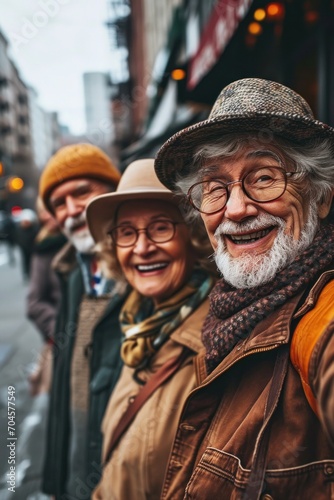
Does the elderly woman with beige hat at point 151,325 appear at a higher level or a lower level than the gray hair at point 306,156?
lower

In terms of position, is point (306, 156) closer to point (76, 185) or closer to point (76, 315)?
point (76, 185)

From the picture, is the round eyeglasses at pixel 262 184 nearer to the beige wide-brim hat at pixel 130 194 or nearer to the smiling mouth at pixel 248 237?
the smiling mouth at pixel 248 237

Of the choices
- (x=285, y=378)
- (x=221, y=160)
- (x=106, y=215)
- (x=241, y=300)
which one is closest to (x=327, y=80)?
(x=106, y=215)

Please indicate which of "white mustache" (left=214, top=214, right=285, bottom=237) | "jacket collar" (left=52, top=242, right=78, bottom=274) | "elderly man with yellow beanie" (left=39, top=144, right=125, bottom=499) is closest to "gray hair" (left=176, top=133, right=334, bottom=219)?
"white mustache" (left=214, top=214, right=285, bottom=237)

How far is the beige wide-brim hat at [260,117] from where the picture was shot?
1.21 m

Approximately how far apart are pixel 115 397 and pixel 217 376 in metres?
0.97

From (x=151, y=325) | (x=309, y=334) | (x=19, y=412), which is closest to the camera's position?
(x=309, y=334)

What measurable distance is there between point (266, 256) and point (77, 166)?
1790 mm

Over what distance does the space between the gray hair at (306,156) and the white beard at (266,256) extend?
8 cm

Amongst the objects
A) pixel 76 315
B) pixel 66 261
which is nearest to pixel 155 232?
pixel 76 315

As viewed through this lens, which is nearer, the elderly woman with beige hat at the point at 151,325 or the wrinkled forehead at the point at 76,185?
the elderly woman with beige hat at the point at 151,325

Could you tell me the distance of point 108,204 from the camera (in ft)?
6.82

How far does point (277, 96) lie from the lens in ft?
4.21

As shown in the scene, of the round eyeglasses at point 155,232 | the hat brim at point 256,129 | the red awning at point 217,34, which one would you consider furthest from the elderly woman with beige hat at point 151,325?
the red awning at point 217,34
